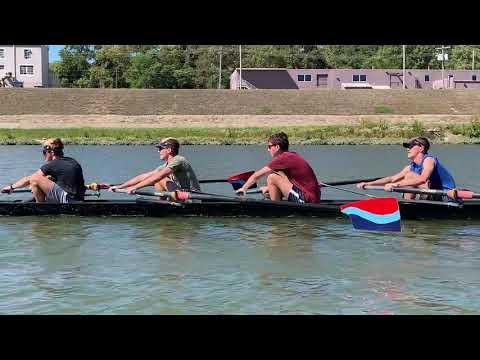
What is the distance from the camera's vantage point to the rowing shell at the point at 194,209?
14.2 metres

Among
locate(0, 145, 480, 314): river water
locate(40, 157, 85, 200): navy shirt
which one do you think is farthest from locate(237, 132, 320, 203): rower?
locate(40, 157, 85, 200): navy shirt

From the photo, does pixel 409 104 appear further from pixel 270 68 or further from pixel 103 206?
pixel 103 206

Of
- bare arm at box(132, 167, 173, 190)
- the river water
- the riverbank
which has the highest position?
the riverbank

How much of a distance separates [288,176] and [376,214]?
189 centimetres

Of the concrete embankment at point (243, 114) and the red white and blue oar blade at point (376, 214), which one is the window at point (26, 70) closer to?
the concrete embankment at point (243, 114)

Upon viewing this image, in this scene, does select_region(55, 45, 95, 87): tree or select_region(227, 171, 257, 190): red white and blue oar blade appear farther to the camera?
select_region(55, 45, 95, 87): tree

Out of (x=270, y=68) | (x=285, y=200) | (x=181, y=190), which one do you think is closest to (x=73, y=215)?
(x=181, y=190)

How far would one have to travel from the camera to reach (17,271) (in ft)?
33.8

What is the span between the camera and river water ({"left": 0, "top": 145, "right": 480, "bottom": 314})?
28.2 ft

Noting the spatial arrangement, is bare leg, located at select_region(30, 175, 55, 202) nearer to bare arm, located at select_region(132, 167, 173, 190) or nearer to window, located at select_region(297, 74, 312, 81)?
bare arm, located at select_region(132, 167, 173, 190)

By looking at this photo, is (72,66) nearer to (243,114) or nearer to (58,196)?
(243,114)

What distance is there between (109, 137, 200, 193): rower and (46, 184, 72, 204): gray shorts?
1025 millimetres

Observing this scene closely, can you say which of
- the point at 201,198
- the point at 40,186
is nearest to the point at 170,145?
the point at 201,198

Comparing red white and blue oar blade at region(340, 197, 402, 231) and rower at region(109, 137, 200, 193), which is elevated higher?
rower at region(109, 137, 200, 193)
